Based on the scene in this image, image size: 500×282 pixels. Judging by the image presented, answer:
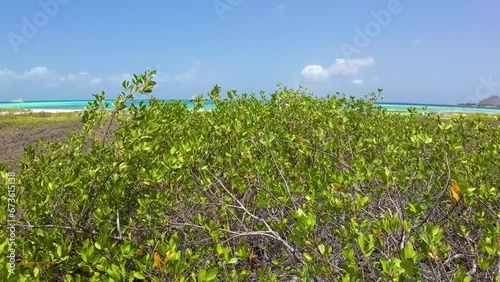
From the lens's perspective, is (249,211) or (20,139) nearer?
(249,211)

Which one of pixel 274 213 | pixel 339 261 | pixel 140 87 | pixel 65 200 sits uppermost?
pixel 140 87

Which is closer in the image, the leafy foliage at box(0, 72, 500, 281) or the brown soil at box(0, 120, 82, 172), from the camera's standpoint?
the leafy foliage at box(0, 72, 500, 281)

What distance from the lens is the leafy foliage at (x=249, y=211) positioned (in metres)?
2.09

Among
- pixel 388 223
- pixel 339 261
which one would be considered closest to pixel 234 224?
pixel 339 261

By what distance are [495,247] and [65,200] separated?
11.1ft

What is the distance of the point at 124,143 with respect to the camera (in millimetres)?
3203

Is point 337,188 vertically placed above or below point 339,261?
above

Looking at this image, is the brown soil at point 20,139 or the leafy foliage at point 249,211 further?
the brown soil at point 20,139

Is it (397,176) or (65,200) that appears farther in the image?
(65,200)

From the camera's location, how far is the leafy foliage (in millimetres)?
2090

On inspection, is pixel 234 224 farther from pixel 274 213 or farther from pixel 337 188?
pixel 337 188

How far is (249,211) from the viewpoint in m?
3.76

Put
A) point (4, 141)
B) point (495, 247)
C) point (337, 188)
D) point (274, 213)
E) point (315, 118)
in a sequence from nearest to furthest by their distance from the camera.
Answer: point (495, 247)
point (337, 188)
point (274, 213)
point (315, 118)
point (4, 141)

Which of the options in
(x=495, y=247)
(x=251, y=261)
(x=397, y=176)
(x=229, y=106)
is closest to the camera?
(x=495, y=247)
